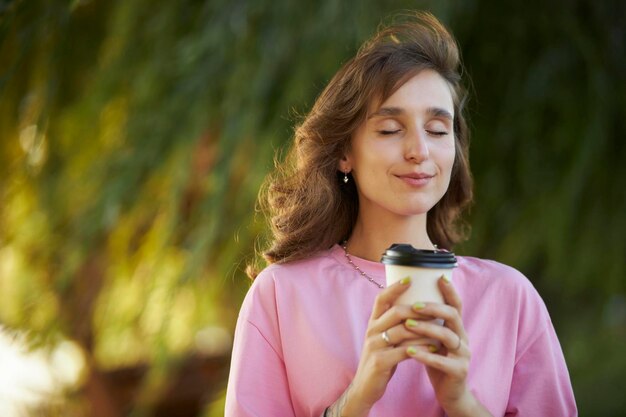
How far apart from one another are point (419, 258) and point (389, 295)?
0.07 m

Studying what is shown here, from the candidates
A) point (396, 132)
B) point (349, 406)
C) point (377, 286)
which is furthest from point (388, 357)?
point (396, 132)

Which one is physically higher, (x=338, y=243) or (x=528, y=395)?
(x=338, y=243)

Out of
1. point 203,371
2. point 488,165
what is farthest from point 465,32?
point 203,371

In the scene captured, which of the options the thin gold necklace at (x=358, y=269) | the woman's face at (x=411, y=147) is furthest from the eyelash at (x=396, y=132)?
the thin gold necklace at (x=358, y=269)

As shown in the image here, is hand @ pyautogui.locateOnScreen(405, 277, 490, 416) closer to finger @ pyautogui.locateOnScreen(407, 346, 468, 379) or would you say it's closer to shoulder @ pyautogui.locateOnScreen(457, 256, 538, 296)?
finger @ pyautogui.locateOnScreen(407, 346, 468, 379)

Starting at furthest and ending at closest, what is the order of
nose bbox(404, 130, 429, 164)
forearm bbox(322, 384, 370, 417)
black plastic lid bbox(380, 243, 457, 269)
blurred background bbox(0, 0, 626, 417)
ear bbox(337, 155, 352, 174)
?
blurred background bbox(0, 0, 626, 417), ear bbox(337, 155, 352, 174), nose bbox(404, 130, 429, 164), forearm bbox(322, 384, 370, 417), black plastic lid bbox(380, 243, 457, 269)

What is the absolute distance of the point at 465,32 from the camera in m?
2.47

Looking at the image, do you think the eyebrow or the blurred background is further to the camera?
the blurred background

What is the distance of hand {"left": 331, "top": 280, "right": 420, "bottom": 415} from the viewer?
122 centimetres

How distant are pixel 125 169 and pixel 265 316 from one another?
0.75 meters

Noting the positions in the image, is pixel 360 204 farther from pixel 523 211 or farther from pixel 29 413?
pixel 29 413

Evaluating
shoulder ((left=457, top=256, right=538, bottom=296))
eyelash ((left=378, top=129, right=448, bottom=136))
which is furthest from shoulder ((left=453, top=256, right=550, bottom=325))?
eyelash ((left=378, top=129, right=448, bottom=136))

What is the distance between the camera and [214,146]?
2.29 meters

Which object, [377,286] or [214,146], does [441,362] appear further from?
[214,146]
